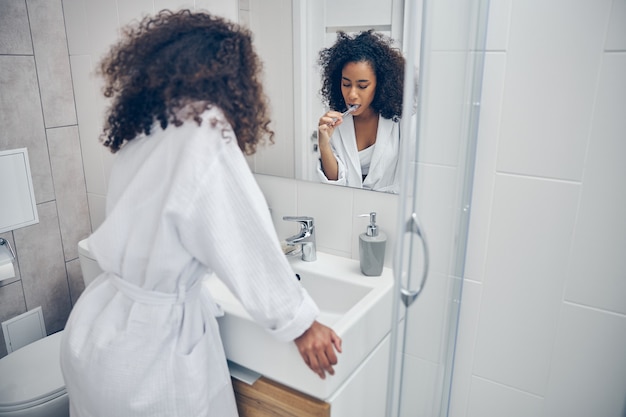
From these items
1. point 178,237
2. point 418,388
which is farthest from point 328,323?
point 178,237

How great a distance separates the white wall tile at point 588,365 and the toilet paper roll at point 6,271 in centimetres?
173

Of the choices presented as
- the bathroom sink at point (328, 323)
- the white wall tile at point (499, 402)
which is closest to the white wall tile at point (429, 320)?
the bathroom sink at point (328, 323)

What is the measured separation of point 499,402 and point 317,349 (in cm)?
67

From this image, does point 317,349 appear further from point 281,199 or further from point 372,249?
point 281,199

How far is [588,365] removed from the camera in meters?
1.21

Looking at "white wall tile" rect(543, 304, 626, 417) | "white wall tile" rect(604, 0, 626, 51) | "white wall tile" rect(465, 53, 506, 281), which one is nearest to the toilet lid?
"white wall tile" rect(465, 53, 506, 281)

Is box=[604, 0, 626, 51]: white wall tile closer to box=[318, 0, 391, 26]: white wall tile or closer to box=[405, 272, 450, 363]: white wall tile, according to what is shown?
box=[318, 0, 391, 26]: white wall tile

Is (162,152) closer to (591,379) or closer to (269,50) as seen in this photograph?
(269,50)

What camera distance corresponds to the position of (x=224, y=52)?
3.15 feet

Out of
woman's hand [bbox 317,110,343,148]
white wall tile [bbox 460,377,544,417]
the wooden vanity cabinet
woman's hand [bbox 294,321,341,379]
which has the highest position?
woman's hand [bbox 317,110,343,148]

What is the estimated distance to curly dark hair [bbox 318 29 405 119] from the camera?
1.26 m

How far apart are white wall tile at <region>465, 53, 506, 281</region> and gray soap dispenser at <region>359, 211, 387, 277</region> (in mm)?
227

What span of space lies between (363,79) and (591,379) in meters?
0.95

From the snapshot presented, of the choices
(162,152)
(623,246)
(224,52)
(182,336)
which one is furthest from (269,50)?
(623,246)
